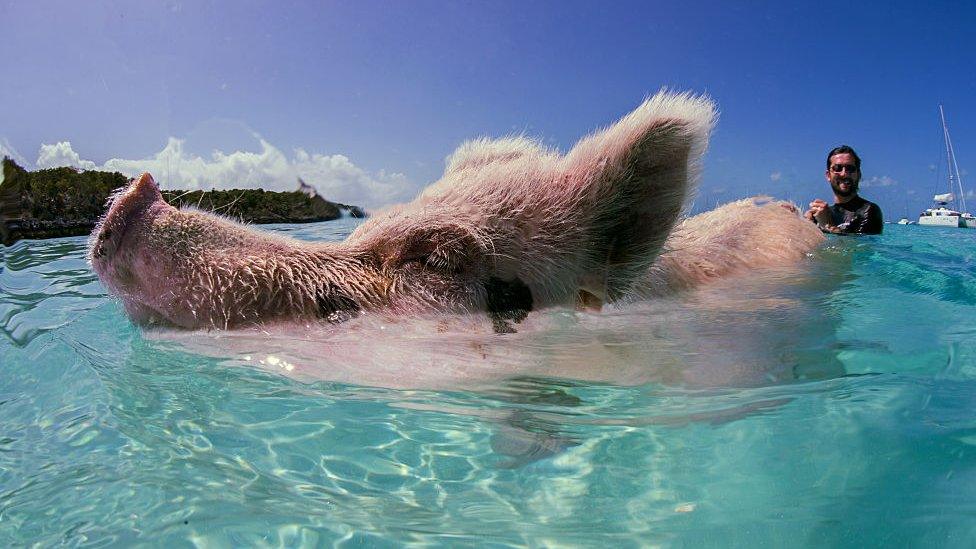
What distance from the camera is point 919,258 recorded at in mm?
8336

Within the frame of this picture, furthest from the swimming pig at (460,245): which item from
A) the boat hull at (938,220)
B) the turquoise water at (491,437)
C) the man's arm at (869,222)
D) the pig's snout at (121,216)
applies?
the boat hull at (938,220)

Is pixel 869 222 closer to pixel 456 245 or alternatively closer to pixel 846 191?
pixel 846 191

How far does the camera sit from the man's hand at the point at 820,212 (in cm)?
1047

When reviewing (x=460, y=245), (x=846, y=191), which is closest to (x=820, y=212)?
(x=846, y=191)

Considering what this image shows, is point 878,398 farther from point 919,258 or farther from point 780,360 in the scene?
point 919,258

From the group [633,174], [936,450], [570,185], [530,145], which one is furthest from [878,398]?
[530,145]

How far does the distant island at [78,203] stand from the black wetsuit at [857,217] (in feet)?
28.8

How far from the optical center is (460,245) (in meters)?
3.02

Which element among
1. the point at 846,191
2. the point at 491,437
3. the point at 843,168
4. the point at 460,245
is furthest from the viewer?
the point at 846,191

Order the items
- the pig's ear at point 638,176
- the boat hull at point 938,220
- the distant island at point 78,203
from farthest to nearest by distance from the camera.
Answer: the boat hull at point 938,220
the distant island at point 78,203
the pig's ear at point 638,176

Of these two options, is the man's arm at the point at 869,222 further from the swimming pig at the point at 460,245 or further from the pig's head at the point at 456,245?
the pig's head at the point at 456,245

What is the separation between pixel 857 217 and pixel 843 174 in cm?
81

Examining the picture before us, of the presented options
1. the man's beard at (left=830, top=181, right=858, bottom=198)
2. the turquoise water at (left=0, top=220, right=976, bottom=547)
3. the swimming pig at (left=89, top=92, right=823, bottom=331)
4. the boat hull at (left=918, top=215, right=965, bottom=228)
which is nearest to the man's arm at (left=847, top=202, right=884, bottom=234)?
the man's beard at (left=830, top=181, right=858, bottom=198)

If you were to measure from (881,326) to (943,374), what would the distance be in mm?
1212
